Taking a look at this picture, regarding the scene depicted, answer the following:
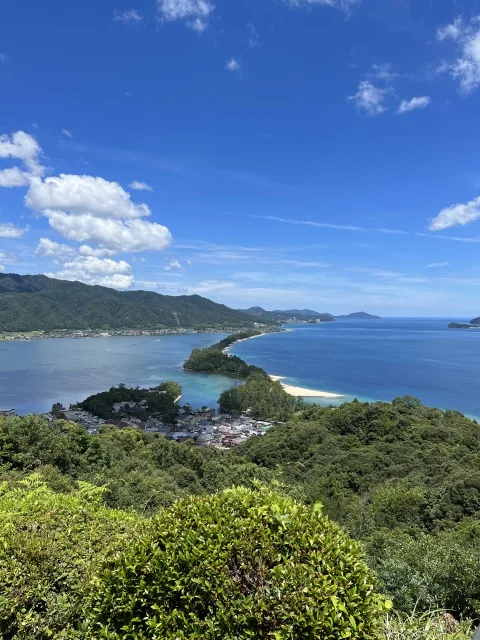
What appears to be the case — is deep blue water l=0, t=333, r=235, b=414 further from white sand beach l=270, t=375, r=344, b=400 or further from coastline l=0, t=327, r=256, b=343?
white sand beach l=270, t=375, r=344, b=400

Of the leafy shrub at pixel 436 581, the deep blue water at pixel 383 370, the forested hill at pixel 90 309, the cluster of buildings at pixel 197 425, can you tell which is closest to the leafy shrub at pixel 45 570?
the leafy shrub at pixel 436 581

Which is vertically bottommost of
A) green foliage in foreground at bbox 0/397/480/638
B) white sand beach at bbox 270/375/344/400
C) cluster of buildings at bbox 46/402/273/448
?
cluster of buildings at bbox 46/402/273/448

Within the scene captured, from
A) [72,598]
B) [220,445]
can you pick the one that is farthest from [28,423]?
[220,445]

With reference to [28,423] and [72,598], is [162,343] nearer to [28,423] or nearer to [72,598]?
[28,423]

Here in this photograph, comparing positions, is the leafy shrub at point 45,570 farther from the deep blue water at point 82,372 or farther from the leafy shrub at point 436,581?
the deep blue water at point 82,372

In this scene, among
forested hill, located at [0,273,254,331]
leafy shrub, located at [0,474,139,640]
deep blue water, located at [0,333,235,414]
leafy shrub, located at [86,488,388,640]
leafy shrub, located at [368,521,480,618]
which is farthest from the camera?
forested hill, located at [0,273,254,331]

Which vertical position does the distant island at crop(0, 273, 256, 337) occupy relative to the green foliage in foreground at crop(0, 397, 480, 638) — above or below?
above

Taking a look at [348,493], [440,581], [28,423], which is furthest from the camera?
[348,493]

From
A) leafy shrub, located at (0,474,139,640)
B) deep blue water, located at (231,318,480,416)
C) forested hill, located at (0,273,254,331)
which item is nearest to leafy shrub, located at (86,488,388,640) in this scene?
leafy shrub, located at (0,474,139,640)
